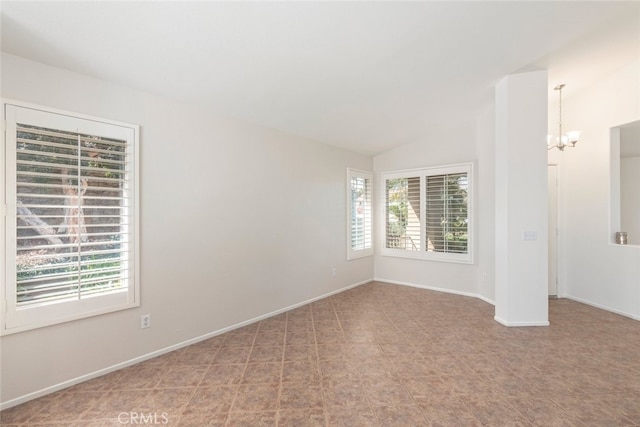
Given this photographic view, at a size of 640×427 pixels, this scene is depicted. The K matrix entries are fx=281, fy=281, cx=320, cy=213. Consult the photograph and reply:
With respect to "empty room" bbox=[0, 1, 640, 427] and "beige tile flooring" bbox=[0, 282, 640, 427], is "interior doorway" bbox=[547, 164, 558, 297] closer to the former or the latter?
"empty room" bbox=[0, 1, 640, 427]

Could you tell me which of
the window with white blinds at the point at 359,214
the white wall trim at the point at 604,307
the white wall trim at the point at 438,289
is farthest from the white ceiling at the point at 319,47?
the white wall trim at the point at 604,307

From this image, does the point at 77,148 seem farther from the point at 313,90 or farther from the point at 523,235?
the point at 523,235

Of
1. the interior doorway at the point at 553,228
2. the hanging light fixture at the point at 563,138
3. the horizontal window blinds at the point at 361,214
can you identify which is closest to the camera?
the hanging light fixture at the point at 563,138

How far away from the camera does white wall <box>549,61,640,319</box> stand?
3756 mm

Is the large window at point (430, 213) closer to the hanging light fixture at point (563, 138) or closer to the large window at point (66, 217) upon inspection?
the hanging light fixture at point (563, 138)

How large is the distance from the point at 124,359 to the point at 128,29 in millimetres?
2700

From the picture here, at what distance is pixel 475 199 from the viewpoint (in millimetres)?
4684

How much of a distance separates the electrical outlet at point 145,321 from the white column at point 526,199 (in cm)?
401

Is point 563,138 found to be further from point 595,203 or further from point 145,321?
point 145,321

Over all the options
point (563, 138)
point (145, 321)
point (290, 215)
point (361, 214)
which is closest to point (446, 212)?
point (361, 214)

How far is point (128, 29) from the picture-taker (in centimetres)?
193

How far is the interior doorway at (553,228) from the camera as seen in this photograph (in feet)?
15.1

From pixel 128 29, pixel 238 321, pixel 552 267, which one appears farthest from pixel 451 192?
pixel 128 29

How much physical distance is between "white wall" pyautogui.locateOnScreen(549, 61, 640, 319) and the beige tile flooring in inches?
27.7
